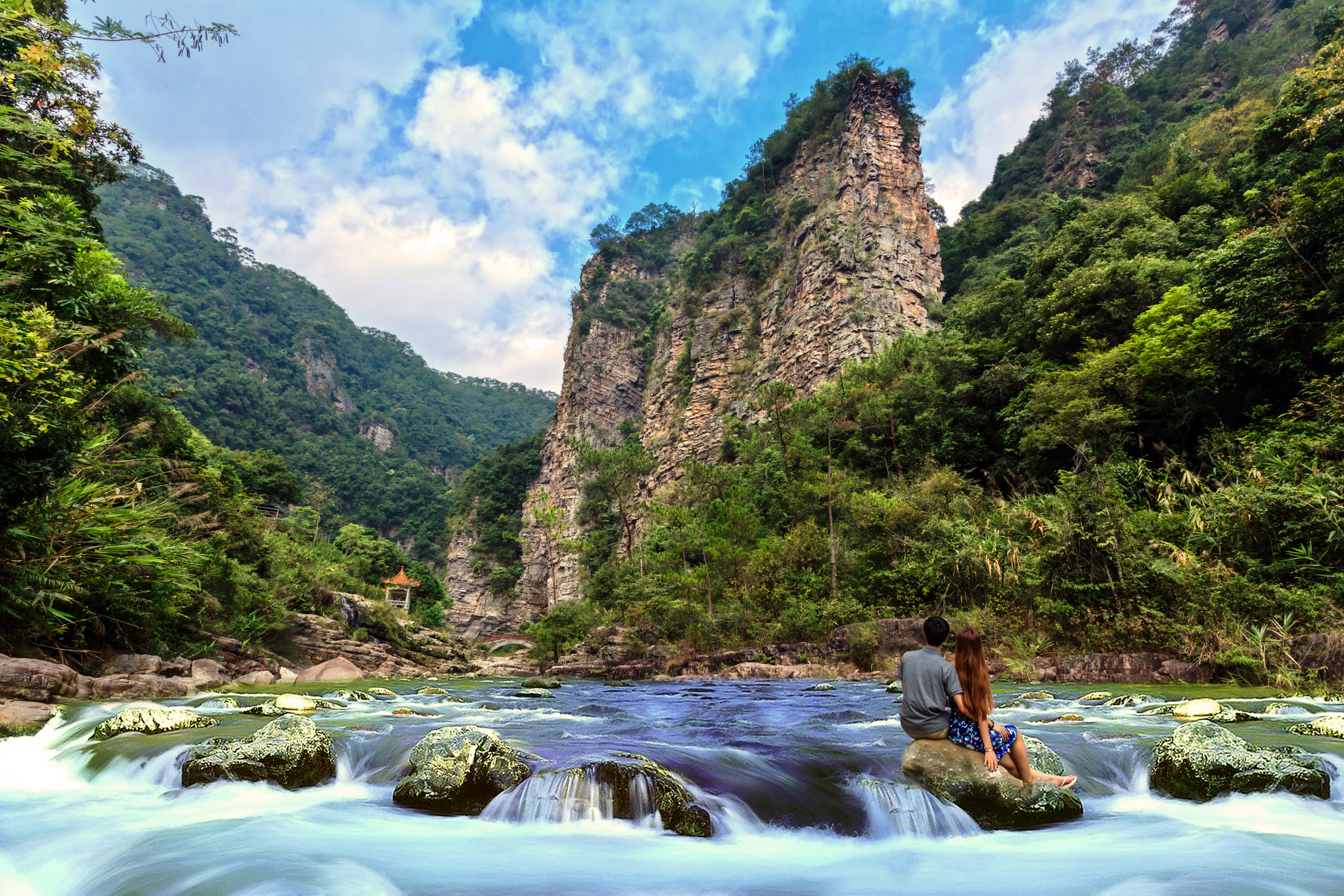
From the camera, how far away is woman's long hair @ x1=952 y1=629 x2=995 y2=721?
4375 millimetres

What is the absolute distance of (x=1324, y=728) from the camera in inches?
237

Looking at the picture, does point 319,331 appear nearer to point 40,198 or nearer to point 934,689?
point 40,198

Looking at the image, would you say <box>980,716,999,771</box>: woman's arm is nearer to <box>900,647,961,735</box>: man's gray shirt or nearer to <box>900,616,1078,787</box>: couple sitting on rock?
<box>900,616,1078,787</box>: couple sitting on rock

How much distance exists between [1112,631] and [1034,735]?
8945 mm

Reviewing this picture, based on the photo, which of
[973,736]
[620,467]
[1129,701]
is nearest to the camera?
[973,736]

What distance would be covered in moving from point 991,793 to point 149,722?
851 cm

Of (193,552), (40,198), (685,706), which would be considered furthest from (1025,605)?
(40,198)

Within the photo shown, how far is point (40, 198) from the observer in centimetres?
1160

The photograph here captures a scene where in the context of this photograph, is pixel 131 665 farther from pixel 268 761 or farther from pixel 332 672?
pixel 332 672

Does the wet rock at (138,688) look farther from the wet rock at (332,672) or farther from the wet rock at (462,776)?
the wet rock at (332,672)

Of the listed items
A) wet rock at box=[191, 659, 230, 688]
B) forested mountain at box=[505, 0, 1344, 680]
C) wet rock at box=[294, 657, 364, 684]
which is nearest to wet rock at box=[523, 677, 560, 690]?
wet rock at box=[294, 657, 364, 684]

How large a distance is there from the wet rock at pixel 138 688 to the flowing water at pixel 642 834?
3389mm

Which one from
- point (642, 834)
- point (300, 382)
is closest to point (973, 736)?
point (642, 834)

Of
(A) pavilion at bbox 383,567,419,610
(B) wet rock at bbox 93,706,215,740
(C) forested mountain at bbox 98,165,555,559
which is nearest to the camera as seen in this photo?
(B) wet rock at bbox 93,706,215,740
